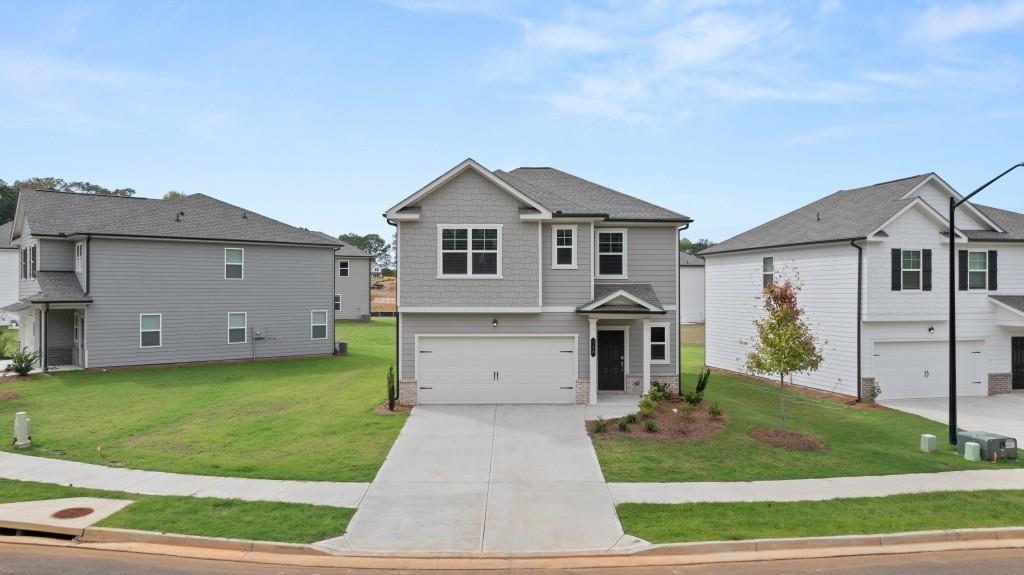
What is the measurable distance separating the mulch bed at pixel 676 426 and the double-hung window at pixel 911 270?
10.4 meters

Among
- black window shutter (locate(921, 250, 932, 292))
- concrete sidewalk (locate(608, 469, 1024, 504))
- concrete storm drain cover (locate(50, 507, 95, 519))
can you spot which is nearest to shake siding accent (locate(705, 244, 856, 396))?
black window shutter (locate(921, 250, 932, 292))

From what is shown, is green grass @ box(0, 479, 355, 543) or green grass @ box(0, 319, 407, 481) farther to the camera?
green grass @ box(0, 319, 407, 481)

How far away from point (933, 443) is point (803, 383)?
9726 mm

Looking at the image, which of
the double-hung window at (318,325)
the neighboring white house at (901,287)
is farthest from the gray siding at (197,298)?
the neighboring white house at (901,287)

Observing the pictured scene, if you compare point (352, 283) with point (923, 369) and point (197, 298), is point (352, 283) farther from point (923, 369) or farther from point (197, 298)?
point (923, 369)

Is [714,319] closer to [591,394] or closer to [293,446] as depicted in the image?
[591,394]

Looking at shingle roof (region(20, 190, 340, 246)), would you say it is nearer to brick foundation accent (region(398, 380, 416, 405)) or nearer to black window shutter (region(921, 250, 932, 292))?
brick foundation accent (region(398, 380, 416, 405))

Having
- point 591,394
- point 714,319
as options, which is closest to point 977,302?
point 714,319

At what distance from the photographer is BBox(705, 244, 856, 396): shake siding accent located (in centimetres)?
2223

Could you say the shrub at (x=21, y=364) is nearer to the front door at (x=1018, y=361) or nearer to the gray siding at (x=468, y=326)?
the gray siding at (x=468, y=326)

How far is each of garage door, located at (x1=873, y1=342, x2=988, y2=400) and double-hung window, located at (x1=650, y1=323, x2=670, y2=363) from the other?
799cm

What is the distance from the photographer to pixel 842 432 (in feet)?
54.7

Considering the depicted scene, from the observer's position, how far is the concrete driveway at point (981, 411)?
1838cm

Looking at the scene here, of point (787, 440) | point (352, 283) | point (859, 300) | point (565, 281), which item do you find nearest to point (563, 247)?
point (565, 281)
